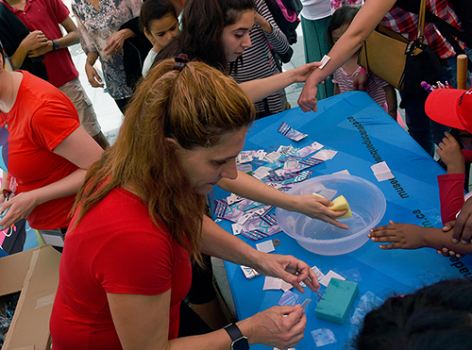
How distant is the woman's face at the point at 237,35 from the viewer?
197 cm

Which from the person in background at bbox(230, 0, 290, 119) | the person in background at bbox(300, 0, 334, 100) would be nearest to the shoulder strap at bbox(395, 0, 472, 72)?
the person in background at bbox(230, 0, 290, 119)

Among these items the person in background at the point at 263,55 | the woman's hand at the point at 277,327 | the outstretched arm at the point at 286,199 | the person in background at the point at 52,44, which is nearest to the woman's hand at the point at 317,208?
the outstretched arm at the point at 286,199

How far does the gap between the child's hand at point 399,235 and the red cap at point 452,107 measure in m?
0.45

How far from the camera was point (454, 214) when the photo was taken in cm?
141

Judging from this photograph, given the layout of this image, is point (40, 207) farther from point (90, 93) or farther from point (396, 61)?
point (90, 93)

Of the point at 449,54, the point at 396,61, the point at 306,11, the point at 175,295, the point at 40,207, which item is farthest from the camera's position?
the point at 306,11

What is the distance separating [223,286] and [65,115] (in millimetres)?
1506

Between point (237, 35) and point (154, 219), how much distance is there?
1380mm

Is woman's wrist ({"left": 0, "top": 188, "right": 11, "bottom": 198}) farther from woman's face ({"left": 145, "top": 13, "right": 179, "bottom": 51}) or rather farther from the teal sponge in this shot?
the teal sponge

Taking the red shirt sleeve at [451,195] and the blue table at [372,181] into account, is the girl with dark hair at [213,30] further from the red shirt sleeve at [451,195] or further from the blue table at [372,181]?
the red shirt sleeve at [451,195]

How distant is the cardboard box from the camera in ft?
6.23

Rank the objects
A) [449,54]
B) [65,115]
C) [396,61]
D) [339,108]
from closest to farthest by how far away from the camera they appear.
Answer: [65,115]
[449,54]
[396,61]
[339,108]

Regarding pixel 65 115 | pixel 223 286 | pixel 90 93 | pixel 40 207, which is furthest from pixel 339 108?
pixel 90 93

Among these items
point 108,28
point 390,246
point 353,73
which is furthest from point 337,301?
point 108,28
